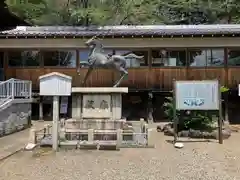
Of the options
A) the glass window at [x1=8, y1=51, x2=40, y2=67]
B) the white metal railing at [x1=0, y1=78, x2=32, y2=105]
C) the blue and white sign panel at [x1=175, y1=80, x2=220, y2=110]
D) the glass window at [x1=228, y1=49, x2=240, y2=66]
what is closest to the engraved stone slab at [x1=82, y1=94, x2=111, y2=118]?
the blue and white sign panel at [x1=175, y1=80, x2=220, y2=110]

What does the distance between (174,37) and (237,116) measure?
5604mm

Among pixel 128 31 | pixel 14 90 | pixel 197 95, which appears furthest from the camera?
pixel 128 31

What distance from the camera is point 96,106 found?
13.5m

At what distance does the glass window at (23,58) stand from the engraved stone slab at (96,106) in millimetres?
6885

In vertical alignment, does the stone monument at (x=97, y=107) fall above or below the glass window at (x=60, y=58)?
below

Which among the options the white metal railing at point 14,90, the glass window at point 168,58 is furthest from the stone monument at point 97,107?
the glass window at point 168,58

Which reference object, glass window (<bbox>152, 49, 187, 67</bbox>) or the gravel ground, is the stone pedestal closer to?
the gravel ground

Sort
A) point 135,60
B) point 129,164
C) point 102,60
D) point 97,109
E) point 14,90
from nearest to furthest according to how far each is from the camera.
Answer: point 129,164 < point 97,109 < point 102,60 < point 14,90 < point 135,60

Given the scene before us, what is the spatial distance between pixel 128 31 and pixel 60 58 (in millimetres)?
3853

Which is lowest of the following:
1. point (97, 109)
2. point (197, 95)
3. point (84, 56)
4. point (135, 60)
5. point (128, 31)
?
point (97, 109)

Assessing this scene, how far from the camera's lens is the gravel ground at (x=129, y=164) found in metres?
7.67

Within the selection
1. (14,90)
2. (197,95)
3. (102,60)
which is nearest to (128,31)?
(102,60)

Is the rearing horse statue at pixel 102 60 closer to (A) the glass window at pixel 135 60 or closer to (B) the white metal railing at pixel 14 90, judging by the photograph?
(B) the white metal railing at pixel 14 90

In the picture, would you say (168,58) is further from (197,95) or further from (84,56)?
(197,95)
